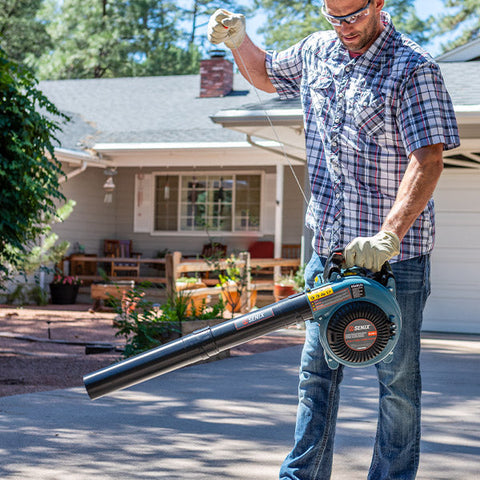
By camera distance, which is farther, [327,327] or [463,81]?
[463,81]

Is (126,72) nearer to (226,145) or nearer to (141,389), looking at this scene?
(226,145)

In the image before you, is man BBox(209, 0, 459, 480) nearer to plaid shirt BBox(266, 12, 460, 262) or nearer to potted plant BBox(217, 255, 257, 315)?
plaid shirt BBox(266, 12, 460, 262)

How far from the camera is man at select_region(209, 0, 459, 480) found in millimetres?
2668

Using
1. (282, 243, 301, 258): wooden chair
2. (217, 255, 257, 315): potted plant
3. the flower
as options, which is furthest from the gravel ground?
(282, 243, 301, 258): wooden chair

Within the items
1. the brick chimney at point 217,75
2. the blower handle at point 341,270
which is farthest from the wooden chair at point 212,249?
the blower handle at point 341,270

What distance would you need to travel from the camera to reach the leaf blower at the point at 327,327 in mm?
2330

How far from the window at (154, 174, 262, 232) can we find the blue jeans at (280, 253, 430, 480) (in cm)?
1299

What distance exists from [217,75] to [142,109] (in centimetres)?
187

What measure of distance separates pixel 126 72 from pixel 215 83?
47.7ft

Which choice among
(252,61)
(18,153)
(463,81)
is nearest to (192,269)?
(463,81)

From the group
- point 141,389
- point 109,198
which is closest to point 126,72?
point 109,198

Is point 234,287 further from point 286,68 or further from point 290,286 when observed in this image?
point 286,68

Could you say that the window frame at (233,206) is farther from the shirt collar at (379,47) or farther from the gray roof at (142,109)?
the shirt collar at (379,47)

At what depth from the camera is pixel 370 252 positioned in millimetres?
2418
